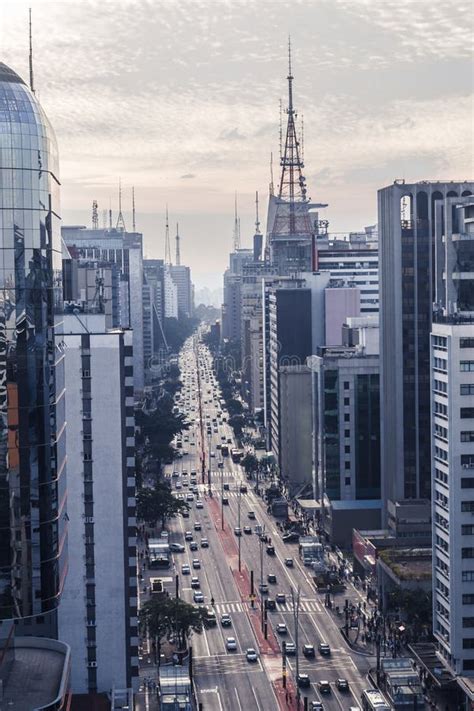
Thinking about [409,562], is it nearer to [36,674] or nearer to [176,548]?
[176,548]

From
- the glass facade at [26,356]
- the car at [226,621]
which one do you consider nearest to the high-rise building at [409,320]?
the car at [226,621]

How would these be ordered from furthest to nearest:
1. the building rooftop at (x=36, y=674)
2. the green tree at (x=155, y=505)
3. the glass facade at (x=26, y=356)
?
the green tree at (x=155, y=505) < the glass facade at (x=26, y=356) < the building rooftop at (x=36, y=674)

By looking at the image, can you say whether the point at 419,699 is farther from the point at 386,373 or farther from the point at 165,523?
the point at 165,523

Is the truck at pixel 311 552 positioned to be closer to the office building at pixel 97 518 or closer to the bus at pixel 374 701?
the bus at pixel 374 701

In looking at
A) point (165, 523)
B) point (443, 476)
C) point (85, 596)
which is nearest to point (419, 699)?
point (443, 476)

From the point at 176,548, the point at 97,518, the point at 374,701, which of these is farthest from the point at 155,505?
the point at 374,701

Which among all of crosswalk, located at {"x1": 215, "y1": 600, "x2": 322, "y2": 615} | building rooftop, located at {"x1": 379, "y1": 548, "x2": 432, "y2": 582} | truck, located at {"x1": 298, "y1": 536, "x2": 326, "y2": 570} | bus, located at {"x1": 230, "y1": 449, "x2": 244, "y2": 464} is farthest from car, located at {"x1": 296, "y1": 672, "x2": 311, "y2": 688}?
bus, located at {"x1": 230, "y1": 449, "x2": 244, "y2": 464}
